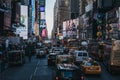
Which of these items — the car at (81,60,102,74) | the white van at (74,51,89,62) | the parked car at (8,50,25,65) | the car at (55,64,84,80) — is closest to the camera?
the car at (55,64,84,80)

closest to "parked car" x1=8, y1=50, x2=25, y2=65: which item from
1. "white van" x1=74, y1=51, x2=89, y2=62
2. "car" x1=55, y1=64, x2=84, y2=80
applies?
"white van" x1=74, y1=51, x2=89, y2=62

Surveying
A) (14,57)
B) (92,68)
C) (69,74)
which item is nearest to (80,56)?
(14,57)

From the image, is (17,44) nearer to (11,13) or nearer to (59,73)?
(11,13)

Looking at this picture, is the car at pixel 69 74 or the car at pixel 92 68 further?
the car at pixel 92 68

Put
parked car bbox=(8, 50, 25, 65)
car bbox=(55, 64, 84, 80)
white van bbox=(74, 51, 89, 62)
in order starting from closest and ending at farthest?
car bbox=(55, 64, 84, 80), white van bbox=(74, 51, 89, 62), parked car bbox=(8, 50, 25, 65)

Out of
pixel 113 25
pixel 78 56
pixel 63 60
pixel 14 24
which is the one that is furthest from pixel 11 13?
pixel 63 60

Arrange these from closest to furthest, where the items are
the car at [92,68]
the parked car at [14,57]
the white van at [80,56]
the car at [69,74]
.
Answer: the car at [69,74]
the car at [92,68]
the white van at [80,56]
the parked car at [14,57]

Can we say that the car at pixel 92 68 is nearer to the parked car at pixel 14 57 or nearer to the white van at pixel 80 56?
the white van at pixel 80 56

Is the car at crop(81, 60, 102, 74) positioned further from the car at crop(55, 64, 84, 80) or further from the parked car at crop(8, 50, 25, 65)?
the parked car at crop(8, 50, 25, 65)

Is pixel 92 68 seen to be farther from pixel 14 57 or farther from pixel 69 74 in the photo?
pixel 14 57

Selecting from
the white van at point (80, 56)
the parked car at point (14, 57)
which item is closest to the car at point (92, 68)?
the white van at point (80, 56)

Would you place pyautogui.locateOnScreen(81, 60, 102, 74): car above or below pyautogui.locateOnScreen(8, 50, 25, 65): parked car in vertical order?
below

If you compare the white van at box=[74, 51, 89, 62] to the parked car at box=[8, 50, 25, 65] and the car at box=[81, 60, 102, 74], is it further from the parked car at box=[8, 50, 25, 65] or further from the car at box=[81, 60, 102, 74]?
the car at box=[81, 60, 102, 74]

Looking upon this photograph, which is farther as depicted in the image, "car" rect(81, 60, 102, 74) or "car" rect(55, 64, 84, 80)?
"car" rect(81, 60, 102, 74)
